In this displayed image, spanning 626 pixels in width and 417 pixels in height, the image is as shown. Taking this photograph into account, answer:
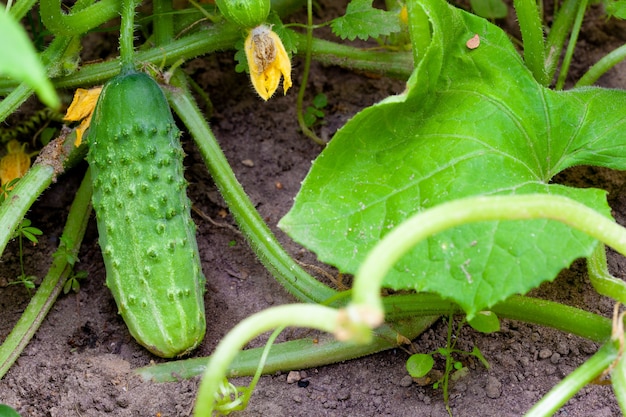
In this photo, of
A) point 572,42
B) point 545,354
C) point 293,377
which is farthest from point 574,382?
point 572,42

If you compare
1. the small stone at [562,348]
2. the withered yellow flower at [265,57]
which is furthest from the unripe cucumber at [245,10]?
the small stone at [562,348]

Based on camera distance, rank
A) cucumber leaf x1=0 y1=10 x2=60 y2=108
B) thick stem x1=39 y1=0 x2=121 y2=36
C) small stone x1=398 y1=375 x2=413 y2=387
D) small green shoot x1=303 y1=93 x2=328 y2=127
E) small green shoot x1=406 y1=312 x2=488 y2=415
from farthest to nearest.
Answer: small green shoot x1=303 y1=93 x2=328 y2=127, thick stem x1=39 y1=0 x2=121 y2=36, small stone x1=398 y1=375 x2=413 y2=387, small green shoot x1=406 y1=312 x2=488 y2=415, cucumber leaf x1=0 y1=10 x2=60 y2=108

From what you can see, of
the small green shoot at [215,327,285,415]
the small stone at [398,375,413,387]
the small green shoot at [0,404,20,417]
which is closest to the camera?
the small green shoot at [0,404,20,417]

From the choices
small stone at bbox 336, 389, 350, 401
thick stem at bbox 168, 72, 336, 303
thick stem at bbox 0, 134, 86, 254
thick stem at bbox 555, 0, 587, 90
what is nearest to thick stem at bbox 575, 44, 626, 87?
thick stem at bbox 555, 0, 587, 90

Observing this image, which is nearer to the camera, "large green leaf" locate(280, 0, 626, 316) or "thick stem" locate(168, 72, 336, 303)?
"large green leaf" locate(280, 0, 626, 316)

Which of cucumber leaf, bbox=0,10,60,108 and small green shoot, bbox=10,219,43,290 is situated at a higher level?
→ cucumber leaf, bbox=0,10,60,108

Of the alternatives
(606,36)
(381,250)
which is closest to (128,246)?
(381,250)

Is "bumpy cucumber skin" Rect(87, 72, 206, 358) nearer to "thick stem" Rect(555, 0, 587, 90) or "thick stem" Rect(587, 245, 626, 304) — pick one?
"thick stem" Rect(587, 245, 626, 304)
